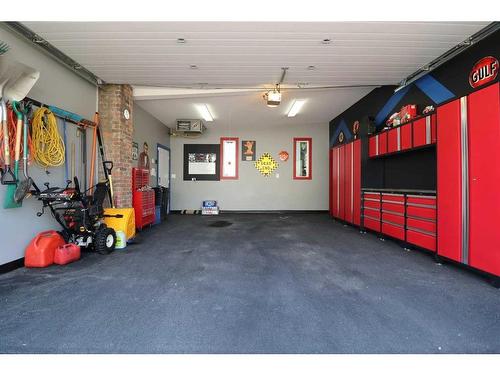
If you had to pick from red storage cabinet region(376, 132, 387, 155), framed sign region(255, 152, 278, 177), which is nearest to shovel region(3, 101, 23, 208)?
red storage cabinet region(376, 132, 387, 155)

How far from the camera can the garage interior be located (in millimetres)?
1655

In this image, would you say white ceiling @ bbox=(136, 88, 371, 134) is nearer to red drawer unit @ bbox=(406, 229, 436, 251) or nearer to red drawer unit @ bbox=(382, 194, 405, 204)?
red drawer unit @ bbox=(382, 194, 405, 204)

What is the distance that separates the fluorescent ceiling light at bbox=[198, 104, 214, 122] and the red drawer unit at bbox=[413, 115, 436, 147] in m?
4.46

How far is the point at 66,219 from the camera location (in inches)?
129

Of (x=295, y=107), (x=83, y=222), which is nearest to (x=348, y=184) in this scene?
(x=295, y=107)

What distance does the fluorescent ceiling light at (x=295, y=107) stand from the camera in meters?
5.64

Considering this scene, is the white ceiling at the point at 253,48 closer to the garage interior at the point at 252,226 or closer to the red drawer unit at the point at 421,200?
the garage interior at the point at 252,226

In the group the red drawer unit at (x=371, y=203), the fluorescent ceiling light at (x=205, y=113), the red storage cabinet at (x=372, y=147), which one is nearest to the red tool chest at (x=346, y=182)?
the red drawer unit at (x=371, y=203)

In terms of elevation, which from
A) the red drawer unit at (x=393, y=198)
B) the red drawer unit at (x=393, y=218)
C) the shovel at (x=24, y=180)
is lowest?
the red drawer unit at (x=393, y=218)

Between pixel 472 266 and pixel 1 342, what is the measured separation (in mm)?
4242

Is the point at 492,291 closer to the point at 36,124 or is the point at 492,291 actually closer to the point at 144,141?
the point at 36,124

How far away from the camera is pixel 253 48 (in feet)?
10.4

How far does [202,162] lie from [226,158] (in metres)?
0.86

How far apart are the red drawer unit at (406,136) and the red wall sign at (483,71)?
2.90 ft
